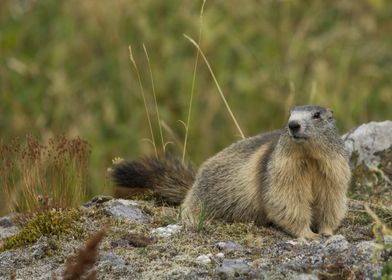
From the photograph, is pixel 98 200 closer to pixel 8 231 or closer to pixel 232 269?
pixel 8 231

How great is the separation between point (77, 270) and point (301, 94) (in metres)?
7.71

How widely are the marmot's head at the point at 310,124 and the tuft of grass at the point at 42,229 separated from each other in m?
1.42

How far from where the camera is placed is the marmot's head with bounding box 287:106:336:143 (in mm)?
6293

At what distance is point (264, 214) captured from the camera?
679cm

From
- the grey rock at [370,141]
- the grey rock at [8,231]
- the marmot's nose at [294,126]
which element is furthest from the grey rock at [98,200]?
the grey rock at [370,141]

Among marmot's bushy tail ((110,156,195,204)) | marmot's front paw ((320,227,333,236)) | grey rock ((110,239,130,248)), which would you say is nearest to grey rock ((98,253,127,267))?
grey rock ((110,239,130,248))

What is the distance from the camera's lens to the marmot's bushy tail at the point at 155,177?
7.52 meters

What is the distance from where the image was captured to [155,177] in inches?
299

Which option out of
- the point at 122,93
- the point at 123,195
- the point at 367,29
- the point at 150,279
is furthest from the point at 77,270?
the point at 367,29

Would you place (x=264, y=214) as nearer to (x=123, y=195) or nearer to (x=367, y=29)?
(x=123, y=195)

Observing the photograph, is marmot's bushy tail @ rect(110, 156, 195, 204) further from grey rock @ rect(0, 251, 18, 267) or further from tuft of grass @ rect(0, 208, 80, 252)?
grey rock @ rect(0, 251, 18, 267)

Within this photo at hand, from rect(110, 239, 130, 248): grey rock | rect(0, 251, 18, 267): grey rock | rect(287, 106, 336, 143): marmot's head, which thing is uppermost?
rect(287, 106, 336, 143): marmot's head

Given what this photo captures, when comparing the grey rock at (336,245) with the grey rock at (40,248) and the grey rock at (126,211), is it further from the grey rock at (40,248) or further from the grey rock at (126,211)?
the grey rock at (40,248)

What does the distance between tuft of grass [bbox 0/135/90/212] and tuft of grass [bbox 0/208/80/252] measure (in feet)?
0.98
